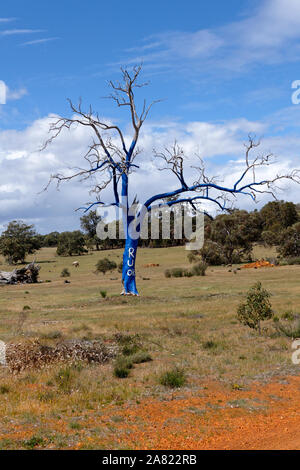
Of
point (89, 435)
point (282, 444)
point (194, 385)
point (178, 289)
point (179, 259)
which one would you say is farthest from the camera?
point (179, 259)

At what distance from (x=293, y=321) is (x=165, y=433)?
1199 centimetres

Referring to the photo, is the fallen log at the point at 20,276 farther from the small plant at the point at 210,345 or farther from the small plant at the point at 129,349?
the small plant at the point at 210,345

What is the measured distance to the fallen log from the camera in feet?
156

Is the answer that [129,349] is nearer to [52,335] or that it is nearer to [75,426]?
[52,335]

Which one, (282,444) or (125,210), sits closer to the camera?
(282,444)

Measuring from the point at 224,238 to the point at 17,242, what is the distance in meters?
35.2

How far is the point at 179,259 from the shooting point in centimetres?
7325

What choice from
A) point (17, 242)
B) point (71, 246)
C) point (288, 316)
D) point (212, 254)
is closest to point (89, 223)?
point (71, 246)

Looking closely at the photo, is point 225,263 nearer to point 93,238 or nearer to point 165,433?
point 93,238

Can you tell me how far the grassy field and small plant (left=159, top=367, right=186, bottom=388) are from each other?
0.14 metres

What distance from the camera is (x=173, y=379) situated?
11.4m

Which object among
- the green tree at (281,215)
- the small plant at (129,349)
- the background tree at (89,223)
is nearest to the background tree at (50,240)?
the background tree at (89,223)

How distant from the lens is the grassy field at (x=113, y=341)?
362 inches

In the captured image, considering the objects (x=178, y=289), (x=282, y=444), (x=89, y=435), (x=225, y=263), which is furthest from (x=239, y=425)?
(x=225, y=263)
